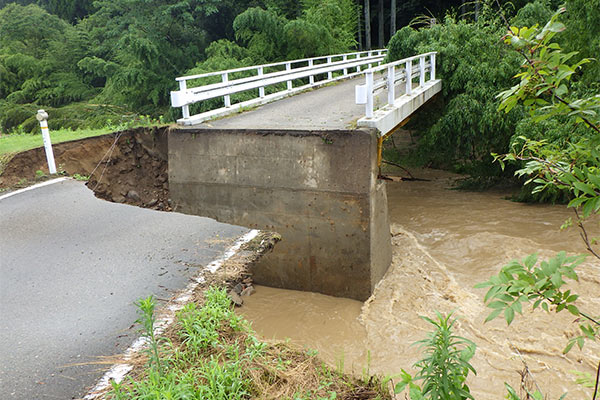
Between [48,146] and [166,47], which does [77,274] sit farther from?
[166,47]

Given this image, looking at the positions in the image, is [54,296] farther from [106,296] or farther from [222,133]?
[222,133]

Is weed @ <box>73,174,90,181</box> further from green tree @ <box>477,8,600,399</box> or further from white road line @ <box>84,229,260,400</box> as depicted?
green tree @ <box>477,8,600,399</box>

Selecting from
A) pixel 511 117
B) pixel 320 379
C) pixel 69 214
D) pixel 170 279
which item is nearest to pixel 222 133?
pixel 69 214

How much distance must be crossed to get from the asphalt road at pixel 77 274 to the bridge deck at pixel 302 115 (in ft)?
10.1

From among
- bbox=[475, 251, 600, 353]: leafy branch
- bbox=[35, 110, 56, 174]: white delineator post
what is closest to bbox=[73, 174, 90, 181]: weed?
bbox=[35, 110, 56, 174]: white delineator post

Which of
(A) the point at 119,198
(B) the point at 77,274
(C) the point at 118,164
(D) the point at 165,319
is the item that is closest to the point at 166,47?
(C) the point at 118,164

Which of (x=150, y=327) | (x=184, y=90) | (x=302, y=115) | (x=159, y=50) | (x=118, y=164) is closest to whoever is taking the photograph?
(x=150, y=327)

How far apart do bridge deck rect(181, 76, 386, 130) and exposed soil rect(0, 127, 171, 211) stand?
1.46 m

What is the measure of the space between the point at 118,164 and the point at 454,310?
7.83 meters

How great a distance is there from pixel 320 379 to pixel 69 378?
200cm

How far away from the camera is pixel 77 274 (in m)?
5.34

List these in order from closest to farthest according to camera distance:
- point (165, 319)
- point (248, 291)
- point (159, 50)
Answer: point (165, 319), point (248, 291), point (159, 50)

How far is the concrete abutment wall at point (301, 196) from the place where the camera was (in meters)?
8.27

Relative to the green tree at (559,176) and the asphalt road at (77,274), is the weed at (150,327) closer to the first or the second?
the asphalt road at (77,274)
